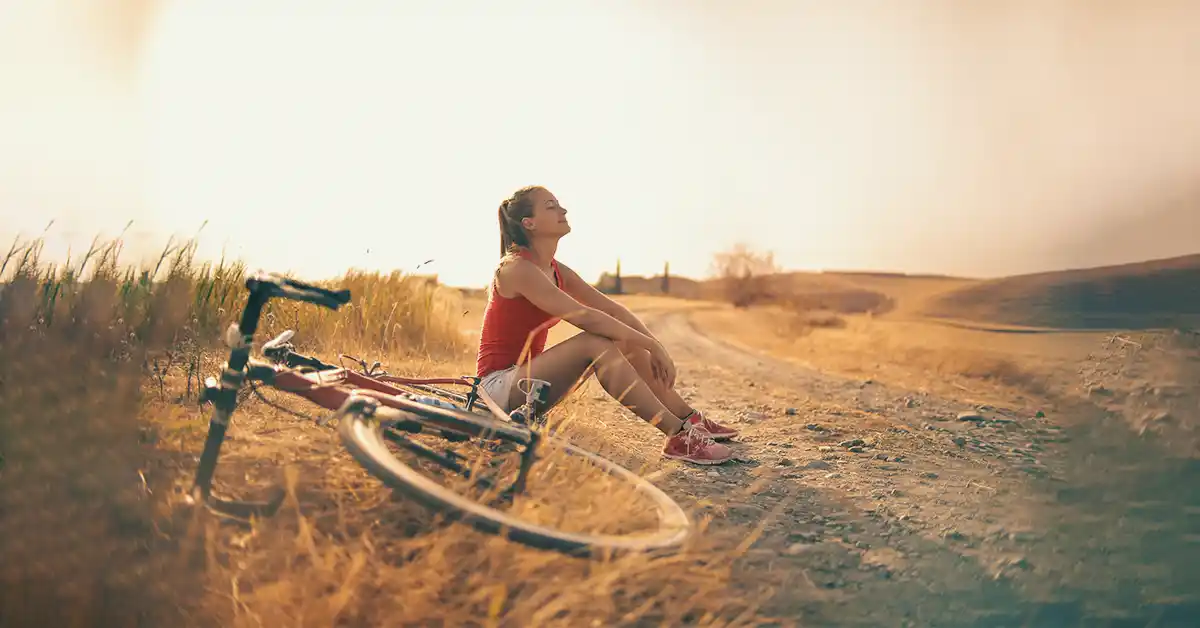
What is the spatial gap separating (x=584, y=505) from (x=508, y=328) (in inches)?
54.7

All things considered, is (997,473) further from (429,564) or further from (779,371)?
(779,371)

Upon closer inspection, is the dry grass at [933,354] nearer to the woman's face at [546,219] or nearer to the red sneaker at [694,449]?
the red sneaker at [694,449]

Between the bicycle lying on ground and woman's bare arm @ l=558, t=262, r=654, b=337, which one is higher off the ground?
woman's bare arm @ l=558, t=262, r=654, b=337

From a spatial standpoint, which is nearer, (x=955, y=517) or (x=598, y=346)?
(x=955, y=517)

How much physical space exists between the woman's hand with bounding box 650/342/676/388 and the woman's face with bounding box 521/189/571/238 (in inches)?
32.1

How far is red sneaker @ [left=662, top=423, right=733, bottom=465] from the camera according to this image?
4602mm

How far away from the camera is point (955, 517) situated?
4.04m

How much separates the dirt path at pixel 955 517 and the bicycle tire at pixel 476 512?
513 millimetres

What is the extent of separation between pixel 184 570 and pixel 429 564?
825 mm

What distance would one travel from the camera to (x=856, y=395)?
8.16 meters

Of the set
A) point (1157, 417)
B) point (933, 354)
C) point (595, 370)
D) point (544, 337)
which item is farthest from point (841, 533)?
point (933, 354)

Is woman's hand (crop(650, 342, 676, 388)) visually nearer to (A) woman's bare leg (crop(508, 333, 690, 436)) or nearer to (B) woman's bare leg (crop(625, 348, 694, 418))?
(B) woman's bare leg (crop(625, 348, 694, 418))

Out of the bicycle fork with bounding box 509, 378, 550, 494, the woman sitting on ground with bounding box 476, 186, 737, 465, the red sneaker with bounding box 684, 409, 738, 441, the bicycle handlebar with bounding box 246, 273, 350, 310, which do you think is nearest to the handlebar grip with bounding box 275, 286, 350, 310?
the bicycle handlebar with bounding box 246, 273, 350, 310

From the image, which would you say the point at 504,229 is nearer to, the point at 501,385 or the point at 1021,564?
the point at 501,385
